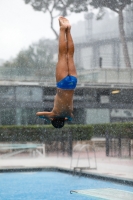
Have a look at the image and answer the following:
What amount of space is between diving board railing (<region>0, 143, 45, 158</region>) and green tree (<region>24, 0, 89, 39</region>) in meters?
7.07

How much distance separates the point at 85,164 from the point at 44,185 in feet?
8.41

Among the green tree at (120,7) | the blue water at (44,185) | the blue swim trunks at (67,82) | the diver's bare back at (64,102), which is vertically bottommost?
the blue water at (44,185)

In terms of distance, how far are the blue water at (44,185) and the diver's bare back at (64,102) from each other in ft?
10.7

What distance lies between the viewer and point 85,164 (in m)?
12.6

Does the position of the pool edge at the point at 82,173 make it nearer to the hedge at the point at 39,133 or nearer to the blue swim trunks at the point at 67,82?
the hedge at the point at 39,133

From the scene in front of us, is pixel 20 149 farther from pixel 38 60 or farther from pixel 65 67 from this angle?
pixel 65 67

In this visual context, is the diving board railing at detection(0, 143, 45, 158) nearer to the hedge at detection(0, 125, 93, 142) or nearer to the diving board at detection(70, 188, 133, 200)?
the hedge at detection(0, 125, 93, 142)

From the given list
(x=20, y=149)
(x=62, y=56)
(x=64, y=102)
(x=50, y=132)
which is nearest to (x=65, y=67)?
(x=62, y=56)

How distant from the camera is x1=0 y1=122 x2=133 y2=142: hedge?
54.4 ft

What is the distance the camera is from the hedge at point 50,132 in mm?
16589

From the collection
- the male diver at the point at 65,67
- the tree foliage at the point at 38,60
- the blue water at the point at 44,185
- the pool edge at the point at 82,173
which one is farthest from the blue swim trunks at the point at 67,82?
the tree foliage at the point at 38,60

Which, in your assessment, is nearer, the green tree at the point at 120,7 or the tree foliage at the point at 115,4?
the tree foliage at the point at 115,4

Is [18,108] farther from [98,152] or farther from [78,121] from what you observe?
[98,152]

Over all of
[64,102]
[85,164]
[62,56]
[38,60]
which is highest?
[38,60]
